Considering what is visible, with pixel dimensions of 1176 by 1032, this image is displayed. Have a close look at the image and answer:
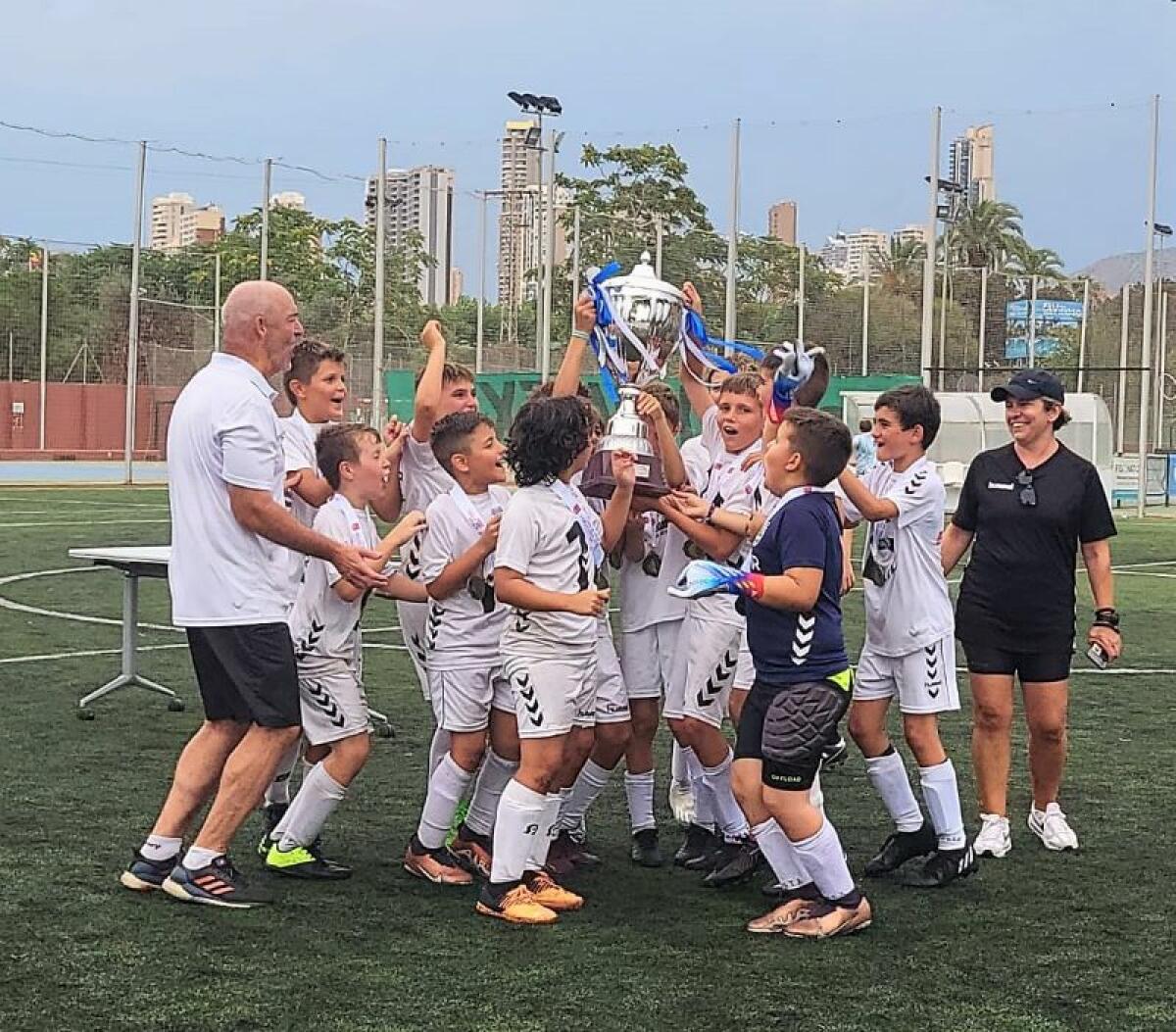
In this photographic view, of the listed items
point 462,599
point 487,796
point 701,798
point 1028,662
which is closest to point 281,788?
point 487,796

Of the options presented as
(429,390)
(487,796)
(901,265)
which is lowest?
(487,796)

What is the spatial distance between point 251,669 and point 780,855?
5.94 feet

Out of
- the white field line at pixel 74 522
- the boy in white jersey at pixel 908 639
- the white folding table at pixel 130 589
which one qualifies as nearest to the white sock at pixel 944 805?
the boy in white jersey at pixel 908 639

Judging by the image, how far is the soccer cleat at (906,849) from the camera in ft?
20.1

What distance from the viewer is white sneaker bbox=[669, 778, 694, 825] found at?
6.79 m

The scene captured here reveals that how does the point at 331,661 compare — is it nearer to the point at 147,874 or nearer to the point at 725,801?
the point at 147,874

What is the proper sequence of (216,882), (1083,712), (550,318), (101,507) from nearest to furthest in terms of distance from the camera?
1. (216,882)
2. (1083,712)
3. (101,507)
4. (550,318)

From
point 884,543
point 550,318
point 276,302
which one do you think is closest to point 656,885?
point 884,543

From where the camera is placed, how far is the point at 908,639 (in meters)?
6.16

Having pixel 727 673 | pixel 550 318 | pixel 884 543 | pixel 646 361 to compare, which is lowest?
pixel 727 673

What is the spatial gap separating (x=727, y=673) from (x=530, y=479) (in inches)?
42.2

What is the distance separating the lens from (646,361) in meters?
6.29

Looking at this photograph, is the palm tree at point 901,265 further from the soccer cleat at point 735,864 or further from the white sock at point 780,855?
the white sock at point 780,855

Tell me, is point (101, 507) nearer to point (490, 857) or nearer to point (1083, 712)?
point (1083, 712)
